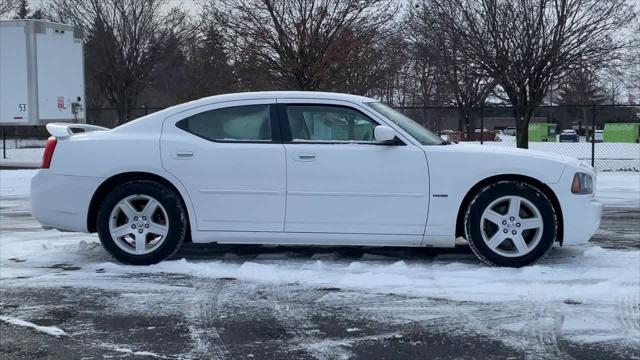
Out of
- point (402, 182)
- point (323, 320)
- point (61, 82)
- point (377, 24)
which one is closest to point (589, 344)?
point (323, 320)

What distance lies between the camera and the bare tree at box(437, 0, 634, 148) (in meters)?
17.0

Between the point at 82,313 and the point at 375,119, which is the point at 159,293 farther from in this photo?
the point at 375,119

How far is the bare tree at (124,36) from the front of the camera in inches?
1272

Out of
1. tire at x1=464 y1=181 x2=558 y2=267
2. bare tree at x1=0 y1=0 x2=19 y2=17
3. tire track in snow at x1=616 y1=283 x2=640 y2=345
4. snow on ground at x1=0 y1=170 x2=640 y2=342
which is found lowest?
tire track in snow at x1=616 y1=283 x2=640 y2=345

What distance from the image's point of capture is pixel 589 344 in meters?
4.47

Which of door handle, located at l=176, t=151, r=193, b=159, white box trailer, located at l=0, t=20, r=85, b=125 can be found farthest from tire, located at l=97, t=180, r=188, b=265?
white box trailer, located at l=0, t=20, r=85, b=125

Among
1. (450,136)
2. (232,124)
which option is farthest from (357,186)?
(450,136)

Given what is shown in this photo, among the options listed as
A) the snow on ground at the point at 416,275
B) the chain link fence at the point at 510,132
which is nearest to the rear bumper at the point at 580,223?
the snow on ground at the point at 416,275

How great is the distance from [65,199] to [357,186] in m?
2.69

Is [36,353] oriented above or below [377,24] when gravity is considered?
below

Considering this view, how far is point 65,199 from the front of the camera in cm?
662

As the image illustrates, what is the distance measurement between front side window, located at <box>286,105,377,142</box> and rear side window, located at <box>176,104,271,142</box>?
9.8 inches

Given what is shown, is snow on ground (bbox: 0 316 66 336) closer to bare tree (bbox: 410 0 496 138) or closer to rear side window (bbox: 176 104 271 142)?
rear side window (bbox: 176 104 271 142)

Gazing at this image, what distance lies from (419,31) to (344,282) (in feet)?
54.8
